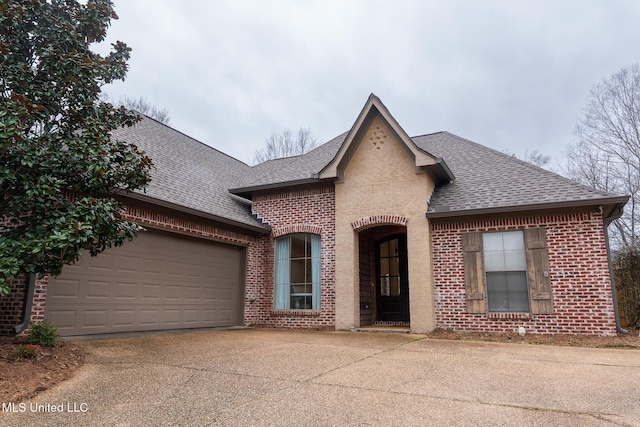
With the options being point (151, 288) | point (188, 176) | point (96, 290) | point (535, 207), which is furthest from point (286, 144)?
point (96, 290)

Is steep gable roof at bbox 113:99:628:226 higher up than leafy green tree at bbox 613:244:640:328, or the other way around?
steep gable roof at bbox 113:99:628:226

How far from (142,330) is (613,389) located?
318 inches

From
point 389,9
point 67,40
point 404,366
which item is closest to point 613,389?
point 404,366

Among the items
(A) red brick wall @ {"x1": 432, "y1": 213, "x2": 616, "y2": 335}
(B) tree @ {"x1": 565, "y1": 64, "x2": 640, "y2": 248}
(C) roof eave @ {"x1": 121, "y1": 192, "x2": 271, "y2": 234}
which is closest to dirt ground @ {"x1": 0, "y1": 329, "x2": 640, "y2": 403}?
(A) red brick wall @ {"x1": 432, "y1": 213, "x2": 616, "y2": 335}

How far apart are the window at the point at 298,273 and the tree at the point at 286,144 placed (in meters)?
19.6

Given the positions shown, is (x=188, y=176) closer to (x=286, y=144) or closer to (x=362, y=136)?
(x=362, y=136)

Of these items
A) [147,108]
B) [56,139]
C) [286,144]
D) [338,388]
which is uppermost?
[147,108]

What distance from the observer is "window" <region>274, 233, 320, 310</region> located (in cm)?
1122

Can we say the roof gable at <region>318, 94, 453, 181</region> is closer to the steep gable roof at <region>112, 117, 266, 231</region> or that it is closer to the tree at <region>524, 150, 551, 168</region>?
the steep gable roof at <region>112, 117, 266, 231</region>

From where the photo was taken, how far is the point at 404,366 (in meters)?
5.50

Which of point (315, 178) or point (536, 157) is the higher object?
point (536, 157)

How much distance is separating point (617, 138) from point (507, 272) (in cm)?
1350

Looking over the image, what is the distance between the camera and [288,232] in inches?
460

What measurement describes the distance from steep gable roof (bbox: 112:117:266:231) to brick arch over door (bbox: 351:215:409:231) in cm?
272
